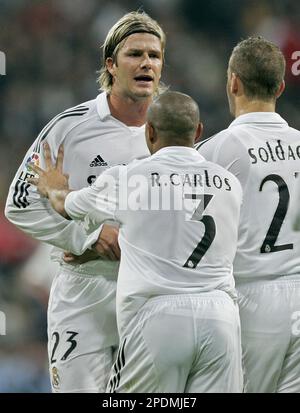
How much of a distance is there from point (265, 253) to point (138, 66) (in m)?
1.26

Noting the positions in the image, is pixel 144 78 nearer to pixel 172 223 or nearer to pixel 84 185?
pixel 84 185

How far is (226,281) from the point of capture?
14.0 feet

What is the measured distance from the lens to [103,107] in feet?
17.3

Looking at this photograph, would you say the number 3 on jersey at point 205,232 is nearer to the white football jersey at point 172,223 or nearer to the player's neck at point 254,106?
the white football jersey at point 172,223

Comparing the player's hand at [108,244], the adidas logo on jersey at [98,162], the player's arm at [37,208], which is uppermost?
the adidas logo on jersey at [98,162]

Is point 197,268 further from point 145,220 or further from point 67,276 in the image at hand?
point 67,276

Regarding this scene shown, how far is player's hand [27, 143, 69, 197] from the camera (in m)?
4.89

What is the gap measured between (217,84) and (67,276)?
13.6 ft

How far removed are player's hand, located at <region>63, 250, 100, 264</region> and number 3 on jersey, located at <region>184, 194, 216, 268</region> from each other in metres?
0.95

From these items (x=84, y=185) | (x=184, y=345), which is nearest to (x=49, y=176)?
(x=84, y=185)

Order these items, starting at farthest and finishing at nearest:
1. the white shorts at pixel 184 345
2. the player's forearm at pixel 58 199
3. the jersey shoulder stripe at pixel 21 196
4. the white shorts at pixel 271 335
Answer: the jersey shoulder stripe at pixel 21 196, the player's forearm at pixel 58 199, the white shorts at pixel 271 335, the white shorts at pixel 184 345

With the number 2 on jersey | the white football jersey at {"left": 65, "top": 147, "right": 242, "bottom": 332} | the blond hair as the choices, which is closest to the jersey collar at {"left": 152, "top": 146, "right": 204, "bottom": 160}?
the white football jersey at {"left": 65, "top": 147, "right": 242, "bottom": 332}

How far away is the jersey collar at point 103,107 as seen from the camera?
5.23 m

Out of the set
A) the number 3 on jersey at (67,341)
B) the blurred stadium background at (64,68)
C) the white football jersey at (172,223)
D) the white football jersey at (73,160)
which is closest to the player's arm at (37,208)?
the white football jersey at (73,160)
